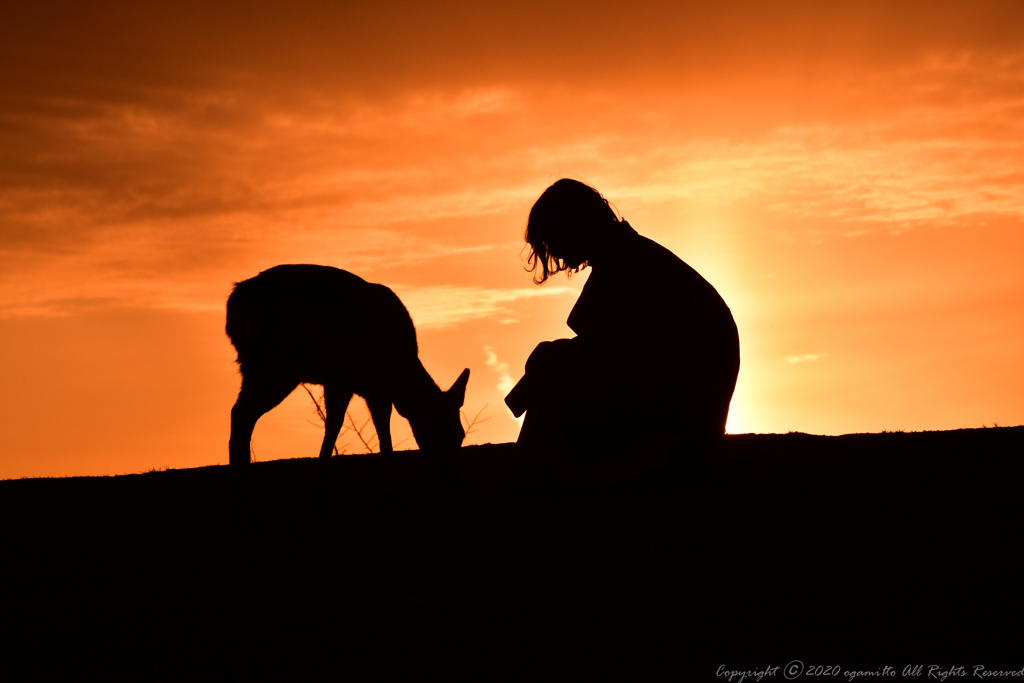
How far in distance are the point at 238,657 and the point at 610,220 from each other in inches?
142

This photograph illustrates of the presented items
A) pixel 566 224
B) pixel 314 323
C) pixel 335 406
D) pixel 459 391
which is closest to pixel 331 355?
pixel 314 323

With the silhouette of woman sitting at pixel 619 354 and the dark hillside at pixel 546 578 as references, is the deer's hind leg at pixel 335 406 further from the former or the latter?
the silhouette of woman sitting at pixel 619 354

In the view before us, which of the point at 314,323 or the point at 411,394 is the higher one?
the point at 314,323

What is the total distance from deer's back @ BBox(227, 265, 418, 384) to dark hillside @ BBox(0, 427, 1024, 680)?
58.0 inches

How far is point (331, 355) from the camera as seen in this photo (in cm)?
906

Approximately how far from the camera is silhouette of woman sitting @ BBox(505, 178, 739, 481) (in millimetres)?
5273

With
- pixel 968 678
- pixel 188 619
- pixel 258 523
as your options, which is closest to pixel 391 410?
pixel 258 523

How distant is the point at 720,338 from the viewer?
5.64 metres

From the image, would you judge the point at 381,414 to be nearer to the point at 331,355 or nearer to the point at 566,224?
the point at 331,355

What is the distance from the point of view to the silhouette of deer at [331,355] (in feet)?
27.8

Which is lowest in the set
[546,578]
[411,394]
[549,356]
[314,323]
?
[546,578]

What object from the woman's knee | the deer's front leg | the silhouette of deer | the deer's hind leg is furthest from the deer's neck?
the woman's knee

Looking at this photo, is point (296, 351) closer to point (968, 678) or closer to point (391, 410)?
point (391, 410)

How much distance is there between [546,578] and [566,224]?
7.74ft
